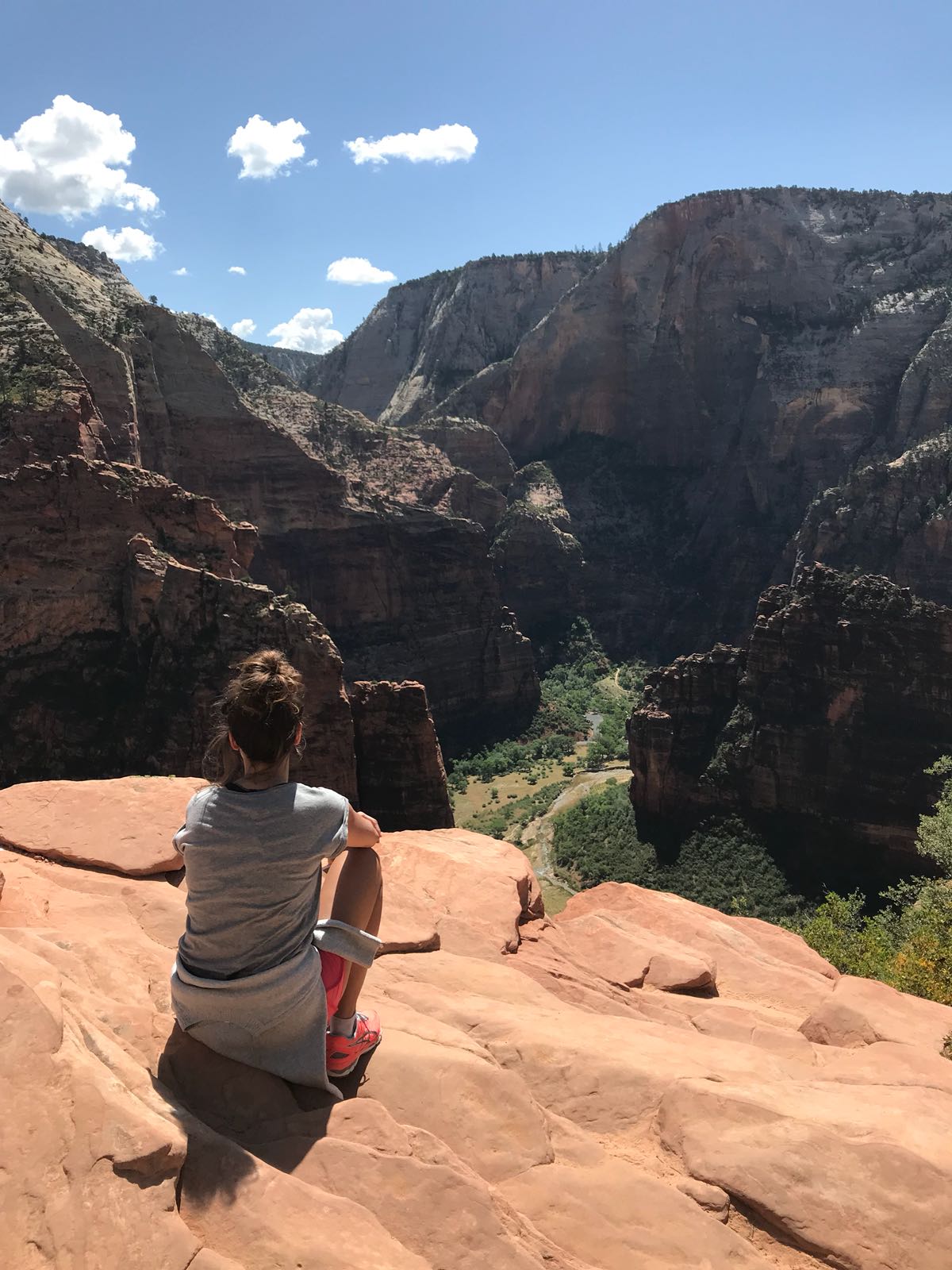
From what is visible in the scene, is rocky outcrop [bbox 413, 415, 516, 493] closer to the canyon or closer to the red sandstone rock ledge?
the canyon

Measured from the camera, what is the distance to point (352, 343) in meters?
199

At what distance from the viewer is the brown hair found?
18.5 ft

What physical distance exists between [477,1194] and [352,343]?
678ft

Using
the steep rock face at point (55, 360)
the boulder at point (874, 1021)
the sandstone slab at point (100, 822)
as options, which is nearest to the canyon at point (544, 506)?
the steep rock face at point (55, 360)

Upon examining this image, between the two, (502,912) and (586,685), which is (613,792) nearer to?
(586,685)

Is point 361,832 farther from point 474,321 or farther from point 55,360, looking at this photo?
point 474,321

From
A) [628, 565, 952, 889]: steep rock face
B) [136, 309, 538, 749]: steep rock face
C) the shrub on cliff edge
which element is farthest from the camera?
[136, 309, 538, 749]: steep rock face

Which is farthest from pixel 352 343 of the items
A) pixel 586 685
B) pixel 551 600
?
pixel 586 685

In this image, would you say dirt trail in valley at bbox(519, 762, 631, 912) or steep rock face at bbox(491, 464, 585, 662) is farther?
steep rock face at bbox(491, 464, 585, 662)

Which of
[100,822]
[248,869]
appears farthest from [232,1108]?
[100,822]

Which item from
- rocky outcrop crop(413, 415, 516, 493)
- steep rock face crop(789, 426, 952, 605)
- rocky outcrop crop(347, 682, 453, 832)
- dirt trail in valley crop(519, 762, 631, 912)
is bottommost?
dirt trail in valley crop(519, 762, 631, 912)

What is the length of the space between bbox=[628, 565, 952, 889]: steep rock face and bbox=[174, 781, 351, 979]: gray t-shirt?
1682 inches

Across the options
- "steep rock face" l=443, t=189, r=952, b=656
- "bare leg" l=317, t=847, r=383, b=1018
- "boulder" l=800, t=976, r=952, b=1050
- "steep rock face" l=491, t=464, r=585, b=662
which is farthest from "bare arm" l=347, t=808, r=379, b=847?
"steep rock face" l=443, t=189, r=952, b=656

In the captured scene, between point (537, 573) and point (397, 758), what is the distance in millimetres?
66943
